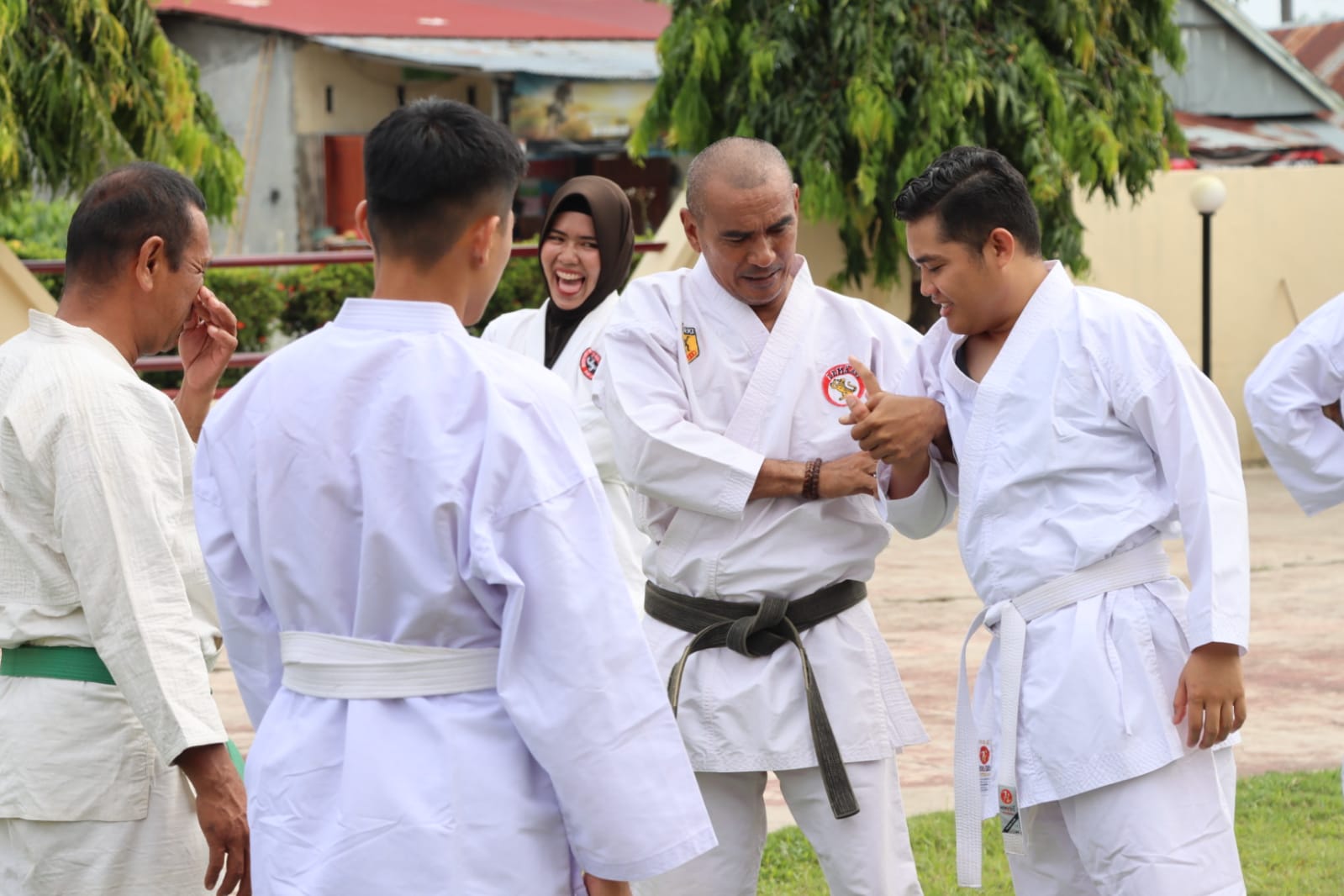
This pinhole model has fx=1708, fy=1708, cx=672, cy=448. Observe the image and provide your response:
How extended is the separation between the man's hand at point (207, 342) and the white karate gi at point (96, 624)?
37 centimetres

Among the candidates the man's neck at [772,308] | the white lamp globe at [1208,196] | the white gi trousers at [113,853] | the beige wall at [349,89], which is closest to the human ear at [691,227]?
the man's neck at [772,308]

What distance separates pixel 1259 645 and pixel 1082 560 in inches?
205

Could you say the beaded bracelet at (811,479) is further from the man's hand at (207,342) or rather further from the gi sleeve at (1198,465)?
the man's hand at (207,342)

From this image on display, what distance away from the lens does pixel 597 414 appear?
15.6 feet

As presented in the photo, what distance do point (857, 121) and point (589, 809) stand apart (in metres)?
8.69

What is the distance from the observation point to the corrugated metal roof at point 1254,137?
17.1m

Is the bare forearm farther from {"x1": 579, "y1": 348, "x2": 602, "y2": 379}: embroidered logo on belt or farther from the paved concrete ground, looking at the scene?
the paved concrete ground

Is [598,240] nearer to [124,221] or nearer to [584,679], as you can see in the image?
[124,221]

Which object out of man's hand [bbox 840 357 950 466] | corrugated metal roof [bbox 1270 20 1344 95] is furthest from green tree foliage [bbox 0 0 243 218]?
corrugated metal roof [bbox 1270 20 1344 95]

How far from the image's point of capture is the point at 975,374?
3387 mm

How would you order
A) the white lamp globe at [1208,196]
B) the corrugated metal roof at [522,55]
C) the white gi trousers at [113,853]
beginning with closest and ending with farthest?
the white gi trousers at [113,853]
the white lamp globe at [1208,196]
the corrugated metal roof at [522,55]

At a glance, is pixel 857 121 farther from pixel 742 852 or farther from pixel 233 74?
pixel 233 74

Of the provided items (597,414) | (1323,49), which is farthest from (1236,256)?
(597,414)

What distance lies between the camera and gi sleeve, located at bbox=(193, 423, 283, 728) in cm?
252
